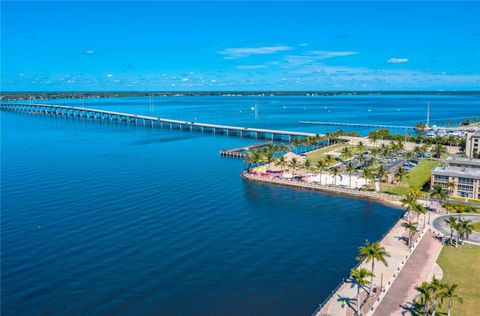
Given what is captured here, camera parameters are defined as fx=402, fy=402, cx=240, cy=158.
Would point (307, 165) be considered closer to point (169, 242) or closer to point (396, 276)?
point (169, 242)

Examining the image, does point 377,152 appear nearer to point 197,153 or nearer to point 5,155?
point 197,153

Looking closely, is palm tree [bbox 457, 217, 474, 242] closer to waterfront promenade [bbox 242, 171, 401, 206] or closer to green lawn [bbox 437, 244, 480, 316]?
green lawn [bbox 437, 244, 480, 316]

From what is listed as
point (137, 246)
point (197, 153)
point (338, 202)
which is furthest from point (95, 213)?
point (197, 153)

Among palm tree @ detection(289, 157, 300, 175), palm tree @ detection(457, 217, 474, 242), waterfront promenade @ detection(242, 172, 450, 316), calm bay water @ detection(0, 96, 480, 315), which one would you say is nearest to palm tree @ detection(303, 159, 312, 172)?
palm tree @ detection(289, 157, 300, 175)

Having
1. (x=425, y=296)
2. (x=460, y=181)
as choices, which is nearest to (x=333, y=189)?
(x=460, y=181)

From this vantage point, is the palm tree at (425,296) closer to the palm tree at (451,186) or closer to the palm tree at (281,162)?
the palm tree at (451,186)

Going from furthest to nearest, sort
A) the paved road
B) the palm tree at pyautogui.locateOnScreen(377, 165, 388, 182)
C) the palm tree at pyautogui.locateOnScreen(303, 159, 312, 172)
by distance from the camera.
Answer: the palm tree at pyautogui.locateOnScreen(303, 159, 312, 172) → the palm tree at pyautogui.locateOnScreen(377, 165, 388, 182) → the paved road

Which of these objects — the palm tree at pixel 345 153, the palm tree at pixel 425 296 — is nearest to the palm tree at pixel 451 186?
the palm tree at pixel 345 153
